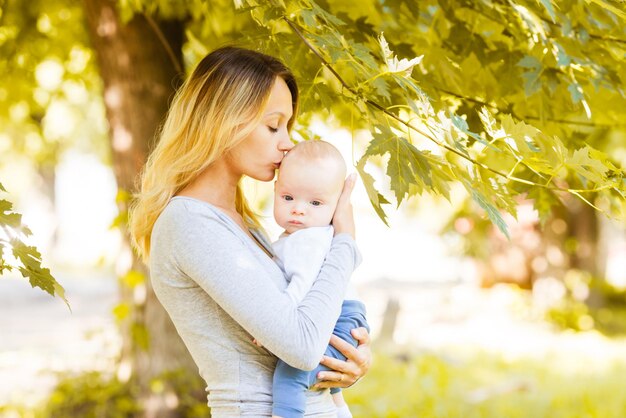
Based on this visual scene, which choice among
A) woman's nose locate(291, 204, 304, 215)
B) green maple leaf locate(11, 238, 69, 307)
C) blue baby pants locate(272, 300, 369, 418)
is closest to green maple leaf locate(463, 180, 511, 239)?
woman's nose locate(291, 204, 304, 215)

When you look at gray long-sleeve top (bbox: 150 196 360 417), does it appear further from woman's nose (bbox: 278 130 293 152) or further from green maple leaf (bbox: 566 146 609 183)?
green maple leaf (bbox: 566 146 609 183)

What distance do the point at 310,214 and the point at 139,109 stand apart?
2.69 metres

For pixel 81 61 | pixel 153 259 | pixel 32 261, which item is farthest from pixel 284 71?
pixel 81 61

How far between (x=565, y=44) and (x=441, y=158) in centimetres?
93

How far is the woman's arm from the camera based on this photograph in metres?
1.82

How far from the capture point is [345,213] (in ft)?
7.09

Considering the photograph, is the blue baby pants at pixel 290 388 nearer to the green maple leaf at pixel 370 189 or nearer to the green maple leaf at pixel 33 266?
the green maple leaf at pixel 370 189

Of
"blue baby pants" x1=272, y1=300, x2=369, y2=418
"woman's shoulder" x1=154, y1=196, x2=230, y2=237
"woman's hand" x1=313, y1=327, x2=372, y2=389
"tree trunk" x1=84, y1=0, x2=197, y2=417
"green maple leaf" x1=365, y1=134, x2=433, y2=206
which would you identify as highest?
"woman's shoulder" x1=154, y1=196, x2=230, y2=237

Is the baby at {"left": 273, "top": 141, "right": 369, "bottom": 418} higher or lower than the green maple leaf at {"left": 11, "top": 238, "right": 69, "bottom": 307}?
lower

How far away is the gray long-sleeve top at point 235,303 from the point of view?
1.83m

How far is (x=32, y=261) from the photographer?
195 cm

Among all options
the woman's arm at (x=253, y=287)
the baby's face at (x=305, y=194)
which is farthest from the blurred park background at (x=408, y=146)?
the woman's arm at (x=253, y=287)

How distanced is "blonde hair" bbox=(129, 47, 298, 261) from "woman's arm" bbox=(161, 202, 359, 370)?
0.17 meters

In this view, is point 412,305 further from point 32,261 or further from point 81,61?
point 32,261
